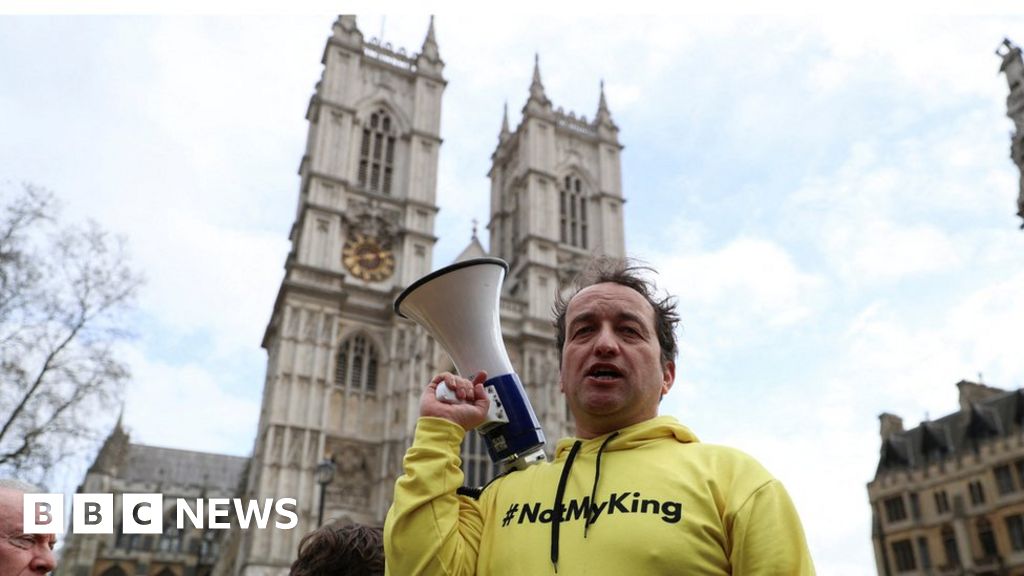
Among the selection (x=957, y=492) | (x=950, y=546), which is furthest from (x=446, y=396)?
(x=950, y=546)

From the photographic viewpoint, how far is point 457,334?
2.66 meters

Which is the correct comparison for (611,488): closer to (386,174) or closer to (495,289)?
(495,289)

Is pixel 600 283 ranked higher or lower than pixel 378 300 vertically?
lower

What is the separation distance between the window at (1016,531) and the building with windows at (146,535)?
39.8m

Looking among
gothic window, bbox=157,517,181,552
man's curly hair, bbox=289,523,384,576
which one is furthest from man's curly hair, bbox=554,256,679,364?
gothic window, bbox=157,517,181,552

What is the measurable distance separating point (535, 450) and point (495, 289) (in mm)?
619

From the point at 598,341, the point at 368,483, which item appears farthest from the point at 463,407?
the point at 368,483

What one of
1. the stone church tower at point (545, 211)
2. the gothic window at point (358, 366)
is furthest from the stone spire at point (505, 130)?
the gothic window at point (358, 366)

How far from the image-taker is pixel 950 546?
1127 inches

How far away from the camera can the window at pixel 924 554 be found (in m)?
29.3

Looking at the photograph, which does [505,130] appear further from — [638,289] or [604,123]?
[638,289]

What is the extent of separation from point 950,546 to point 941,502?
1709mm

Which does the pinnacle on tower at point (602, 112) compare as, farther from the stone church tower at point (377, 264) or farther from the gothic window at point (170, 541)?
the gothic window at point (170, 541)

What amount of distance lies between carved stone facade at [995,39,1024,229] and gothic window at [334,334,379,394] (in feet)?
74.0
